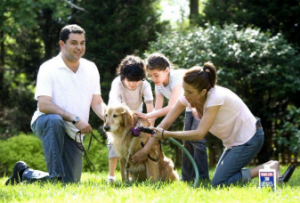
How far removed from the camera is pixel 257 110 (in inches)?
506

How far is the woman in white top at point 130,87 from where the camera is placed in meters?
6.33

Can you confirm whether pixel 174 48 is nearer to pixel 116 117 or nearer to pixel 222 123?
pixel 116 117

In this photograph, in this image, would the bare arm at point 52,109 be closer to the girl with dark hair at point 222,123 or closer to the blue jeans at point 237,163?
the girl with dark hair at point 222,123

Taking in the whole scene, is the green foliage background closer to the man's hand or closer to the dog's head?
the dog's head

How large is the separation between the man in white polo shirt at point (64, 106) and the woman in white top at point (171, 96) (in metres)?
0.88

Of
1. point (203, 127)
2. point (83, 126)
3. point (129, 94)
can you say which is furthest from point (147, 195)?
point (129, 94)

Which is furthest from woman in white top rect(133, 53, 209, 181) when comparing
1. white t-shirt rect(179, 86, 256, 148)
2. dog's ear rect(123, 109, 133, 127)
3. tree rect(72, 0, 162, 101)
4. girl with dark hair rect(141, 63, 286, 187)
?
tree rect(72, 0, 162, 101)

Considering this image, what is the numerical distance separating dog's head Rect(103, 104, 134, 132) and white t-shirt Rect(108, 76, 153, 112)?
0.49 m

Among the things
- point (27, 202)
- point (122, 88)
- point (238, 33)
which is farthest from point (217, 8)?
point (27, 202)

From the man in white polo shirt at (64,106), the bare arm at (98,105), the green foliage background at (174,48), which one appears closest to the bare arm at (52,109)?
the man in white polo shirt at (64,106)

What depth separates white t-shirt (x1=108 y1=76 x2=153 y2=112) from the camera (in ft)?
21.8

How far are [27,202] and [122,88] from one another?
2.83m

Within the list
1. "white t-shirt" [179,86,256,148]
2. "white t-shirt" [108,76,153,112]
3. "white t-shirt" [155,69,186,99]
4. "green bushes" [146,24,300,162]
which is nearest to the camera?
"white t-shirt" [179,86,256,148]

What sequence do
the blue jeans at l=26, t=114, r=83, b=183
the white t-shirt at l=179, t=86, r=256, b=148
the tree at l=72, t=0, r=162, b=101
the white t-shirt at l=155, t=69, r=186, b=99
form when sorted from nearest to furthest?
the white t-shirt at l=179, t=86, r=256, b=148
the blue jeans at l=26, t=114, r=83, b=183
the white t-shirt at l=155, t=69, r=186, b=99
the tree at l=72, t=0, r=162, b=101
